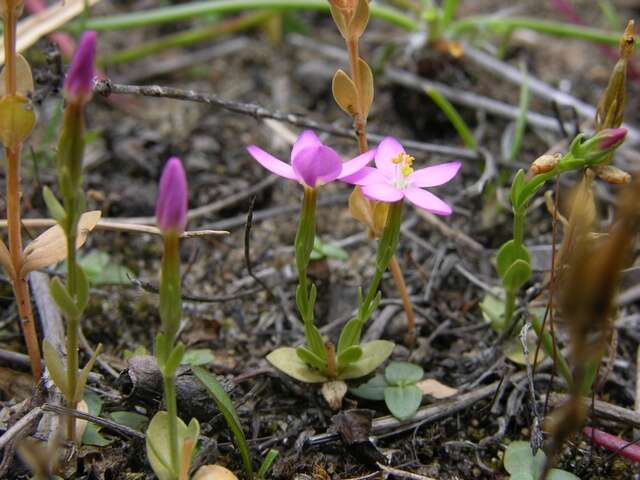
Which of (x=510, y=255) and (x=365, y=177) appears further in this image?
(x=510, y=255)

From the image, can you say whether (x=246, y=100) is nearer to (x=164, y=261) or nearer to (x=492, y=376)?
(x=492, y=376)

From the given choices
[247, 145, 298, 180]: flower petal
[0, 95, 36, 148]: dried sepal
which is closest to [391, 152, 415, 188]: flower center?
[247, 145, 298, 180]: flower petal

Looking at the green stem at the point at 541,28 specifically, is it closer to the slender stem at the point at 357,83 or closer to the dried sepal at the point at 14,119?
the slender stem at the point at 357,83

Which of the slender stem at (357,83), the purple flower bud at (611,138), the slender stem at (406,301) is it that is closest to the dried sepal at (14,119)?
the slender stem at (357,83)

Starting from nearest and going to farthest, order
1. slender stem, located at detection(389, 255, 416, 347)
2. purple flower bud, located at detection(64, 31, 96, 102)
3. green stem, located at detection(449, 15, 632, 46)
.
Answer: purple flower bud, located at detection(64, 31, 96, 102)
slender stem, located at detection(389, 255, 416, 347)
green stem, located at detection(449, 15, 632, 46)

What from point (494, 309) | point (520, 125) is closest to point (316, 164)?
point (494, 309)

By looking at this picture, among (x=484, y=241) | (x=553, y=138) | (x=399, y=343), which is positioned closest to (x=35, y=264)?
(x=399, y=343)

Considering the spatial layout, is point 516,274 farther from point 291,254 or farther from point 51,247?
point 51,247

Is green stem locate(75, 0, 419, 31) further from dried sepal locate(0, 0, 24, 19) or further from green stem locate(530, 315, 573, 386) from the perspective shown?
green stem locate(530, 315, 573, 386)
